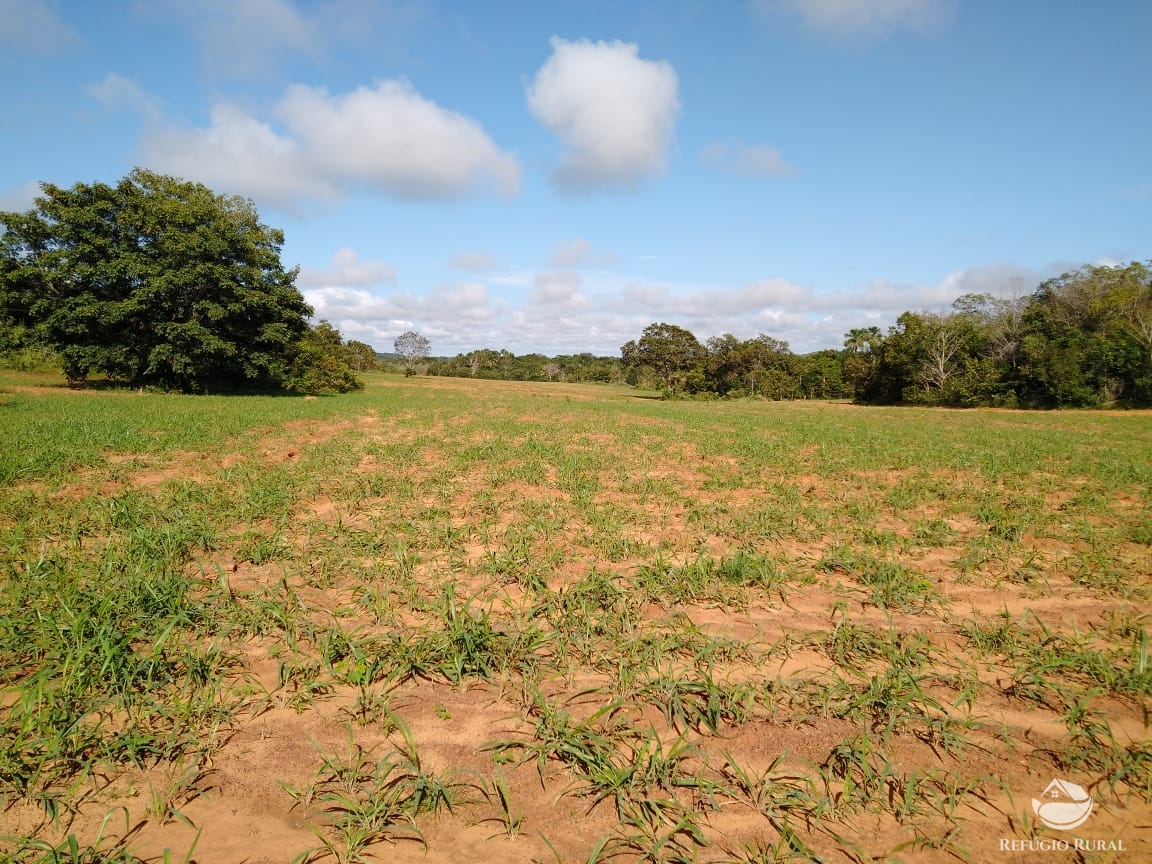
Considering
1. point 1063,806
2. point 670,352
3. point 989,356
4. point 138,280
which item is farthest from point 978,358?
point 138,280

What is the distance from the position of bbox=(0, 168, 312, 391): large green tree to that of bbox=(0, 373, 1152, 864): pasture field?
22.0 m

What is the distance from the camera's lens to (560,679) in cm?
352

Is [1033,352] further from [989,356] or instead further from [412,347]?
[412,347]

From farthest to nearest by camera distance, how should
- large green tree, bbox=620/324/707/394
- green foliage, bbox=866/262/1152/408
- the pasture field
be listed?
large green tree, bbox=620/324/707/394 → green foliage, bbox=866/262/1152/408 → the pasture field

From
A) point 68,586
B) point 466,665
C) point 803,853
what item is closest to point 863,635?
point 803,853

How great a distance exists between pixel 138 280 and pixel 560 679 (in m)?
33.6

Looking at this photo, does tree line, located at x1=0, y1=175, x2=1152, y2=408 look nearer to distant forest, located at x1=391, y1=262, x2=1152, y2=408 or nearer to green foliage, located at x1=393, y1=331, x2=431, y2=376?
distant forest, located at x1=391, y1=262, x2=1152, y2=408

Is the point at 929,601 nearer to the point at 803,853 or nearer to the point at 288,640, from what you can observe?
the point at 803,853

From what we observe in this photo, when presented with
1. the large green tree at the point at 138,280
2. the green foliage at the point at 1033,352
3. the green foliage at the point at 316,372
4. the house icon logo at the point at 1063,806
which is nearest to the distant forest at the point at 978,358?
the green foliage at the point at 1033,352

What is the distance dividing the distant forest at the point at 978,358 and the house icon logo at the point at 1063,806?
1972 inches

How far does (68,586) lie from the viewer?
14.1 ft

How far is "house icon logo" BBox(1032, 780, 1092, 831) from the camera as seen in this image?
96.9 inches

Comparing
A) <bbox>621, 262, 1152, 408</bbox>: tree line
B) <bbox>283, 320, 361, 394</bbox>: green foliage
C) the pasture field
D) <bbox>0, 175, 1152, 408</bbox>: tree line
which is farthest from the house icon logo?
<bbox>621, 262, 1152, 408</bbox>: tree line

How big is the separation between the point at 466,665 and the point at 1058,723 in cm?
392
